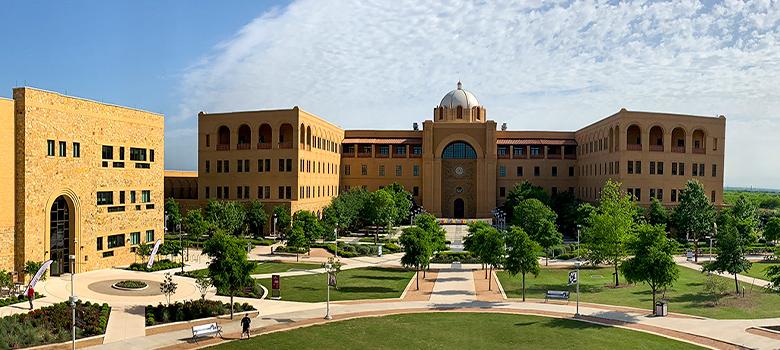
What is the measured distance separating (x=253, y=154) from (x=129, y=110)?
24.6 meters

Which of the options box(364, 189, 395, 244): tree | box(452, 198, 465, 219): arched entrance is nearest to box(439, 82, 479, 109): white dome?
box(452, 198, 465, 219): arched entrance

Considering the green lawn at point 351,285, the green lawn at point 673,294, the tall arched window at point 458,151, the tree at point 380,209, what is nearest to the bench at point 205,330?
the green lawn at point 351,285

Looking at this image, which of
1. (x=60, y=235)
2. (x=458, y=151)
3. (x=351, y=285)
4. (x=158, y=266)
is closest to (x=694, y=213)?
(x=458, y=151)


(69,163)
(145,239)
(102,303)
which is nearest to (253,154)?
(145,239)

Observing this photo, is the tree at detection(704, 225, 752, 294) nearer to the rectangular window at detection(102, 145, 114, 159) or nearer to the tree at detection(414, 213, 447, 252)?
the tree at detection(414, 213, 447, 252)

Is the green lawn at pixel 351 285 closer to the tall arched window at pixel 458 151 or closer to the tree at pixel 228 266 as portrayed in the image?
the tree at pixel 228 266

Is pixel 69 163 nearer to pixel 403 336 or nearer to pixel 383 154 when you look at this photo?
pixel 403 336

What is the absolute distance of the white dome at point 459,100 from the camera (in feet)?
302

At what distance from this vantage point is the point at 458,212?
88125 mm

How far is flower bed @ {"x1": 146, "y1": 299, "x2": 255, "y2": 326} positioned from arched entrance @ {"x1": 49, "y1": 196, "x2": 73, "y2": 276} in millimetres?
12961

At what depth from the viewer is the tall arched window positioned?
8675 centimetres

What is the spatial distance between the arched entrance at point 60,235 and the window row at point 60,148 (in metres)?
2.95

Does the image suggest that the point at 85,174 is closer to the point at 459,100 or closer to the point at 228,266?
the point at 228,266

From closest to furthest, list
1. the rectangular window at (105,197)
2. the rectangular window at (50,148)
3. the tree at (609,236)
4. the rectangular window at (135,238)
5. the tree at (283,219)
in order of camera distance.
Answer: the rectangular window at (50,148) → the tree at (609,236) → the rectangular window at (105,197) → the rectangular window at (135,238) → the tree at (283,219)
